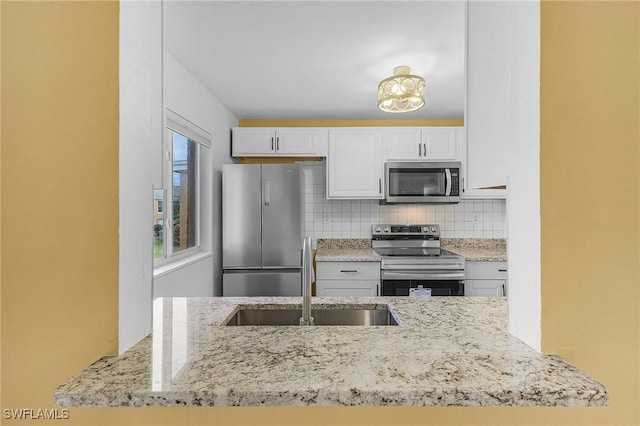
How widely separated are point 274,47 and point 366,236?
7.71ft

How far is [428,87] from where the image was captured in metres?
2.78

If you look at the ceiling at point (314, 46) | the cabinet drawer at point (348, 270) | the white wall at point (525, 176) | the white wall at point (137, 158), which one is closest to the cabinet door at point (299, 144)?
the ceiling at point (314, 46)

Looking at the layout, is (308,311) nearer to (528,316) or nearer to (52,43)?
(528,316)

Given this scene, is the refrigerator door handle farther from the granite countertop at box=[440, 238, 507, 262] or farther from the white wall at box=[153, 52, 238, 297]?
the granite countertop at box=[440, 238, 507, 262]

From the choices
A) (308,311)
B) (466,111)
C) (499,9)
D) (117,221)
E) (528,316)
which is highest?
(499,9)

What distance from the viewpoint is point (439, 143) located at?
3537 millimetres

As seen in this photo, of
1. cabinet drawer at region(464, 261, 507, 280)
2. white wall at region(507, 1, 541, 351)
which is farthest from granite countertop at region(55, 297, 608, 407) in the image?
cabinet drawer at region(464, 261, 507, 280)

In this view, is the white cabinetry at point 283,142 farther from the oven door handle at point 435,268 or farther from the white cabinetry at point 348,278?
the oven door handle at point 435,268

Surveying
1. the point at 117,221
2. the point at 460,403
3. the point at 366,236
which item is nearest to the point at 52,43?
the point at 117,221

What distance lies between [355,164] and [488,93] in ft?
8.61

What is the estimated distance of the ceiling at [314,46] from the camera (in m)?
1.71

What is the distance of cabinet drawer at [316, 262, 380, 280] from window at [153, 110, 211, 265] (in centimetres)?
117

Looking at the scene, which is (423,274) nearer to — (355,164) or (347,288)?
(347,288)

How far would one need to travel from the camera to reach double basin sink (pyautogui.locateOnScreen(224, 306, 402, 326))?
4.14 feet
